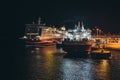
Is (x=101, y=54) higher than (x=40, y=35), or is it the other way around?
(x=40, y=35)

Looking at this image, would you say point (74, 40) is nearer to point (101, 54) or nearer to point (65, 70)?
point (101, 54)

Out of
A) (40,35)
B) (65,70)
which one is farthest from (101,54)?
(40,35)

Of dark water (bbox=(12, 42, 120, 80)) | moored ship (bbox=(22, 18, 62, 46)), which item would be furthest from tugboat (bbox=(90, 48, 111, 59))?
moored ship (bbox=(22, 18, 62, 46))

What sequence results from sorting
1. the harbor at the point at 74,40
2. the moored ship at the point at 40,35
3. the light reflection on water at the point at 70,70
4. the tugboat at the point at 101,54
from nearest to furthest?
the light reflection on water at the point at 70,70 → the tugboat at the point at 101,54 → the harbor at the point at 74,40 → the moored ship at the point at 40,35

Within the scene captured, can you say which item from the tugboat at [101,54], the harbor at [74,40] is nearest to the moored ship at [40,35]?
the harbor at [74,40]

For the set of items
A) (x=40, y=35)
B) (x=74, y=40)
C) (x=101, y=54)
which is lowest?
(x=101, y=54)

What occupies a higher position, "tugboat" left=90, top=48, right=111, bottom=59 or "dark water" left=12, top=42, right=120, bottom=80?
"tugboat" left=90, top=48, right=111, bottom=59

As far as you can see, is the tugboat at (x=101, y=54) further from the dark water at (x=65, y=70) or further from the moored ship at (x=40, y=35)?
the moored ship at (x=40, y=35)

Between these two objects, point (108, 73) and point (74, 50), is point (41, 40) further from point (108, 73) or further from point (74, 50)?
point (108, 73)

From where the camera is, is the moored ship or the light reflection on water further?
the moored ship

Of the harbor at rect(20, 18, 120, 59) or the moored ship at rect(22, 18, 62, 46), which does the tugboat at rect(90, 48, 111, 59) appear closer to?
the harbor at rect(20, 18, 120, 59)

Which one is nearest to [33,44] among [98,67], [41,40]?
[41,40]
